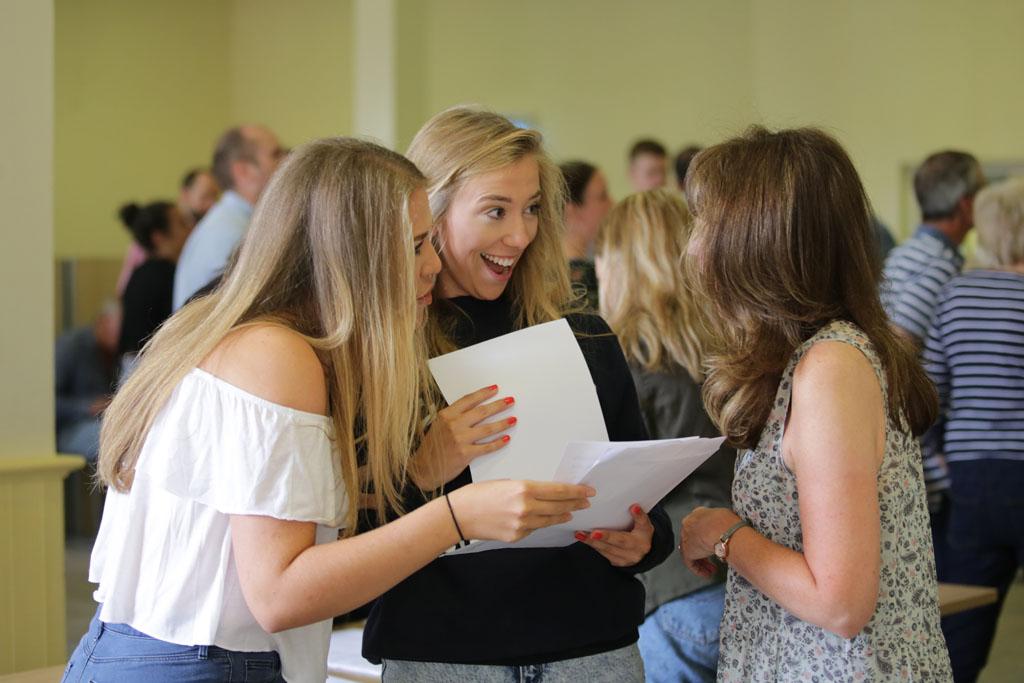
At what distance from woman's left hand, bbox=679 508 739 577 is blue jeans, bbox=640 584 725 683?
628mm

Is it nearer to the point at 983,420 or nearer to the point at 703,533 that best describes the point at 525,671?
the point at 703,533

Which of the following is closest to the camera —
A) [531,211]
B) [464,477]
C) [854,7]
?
[464,477]

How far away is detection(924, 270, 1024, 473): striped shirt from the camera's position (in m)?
3.57

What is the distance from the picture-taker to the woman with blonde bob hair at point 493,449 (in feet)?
5.56

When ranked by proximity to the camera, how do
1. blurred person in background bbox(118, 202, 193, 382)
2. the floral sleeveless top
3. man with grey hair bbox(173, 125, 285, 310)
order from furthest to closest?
blurred person in background bbox(118, 202, 193, 382) → man with grey hair bbox(173, 125, 285, 310) → the floral sleeveless top

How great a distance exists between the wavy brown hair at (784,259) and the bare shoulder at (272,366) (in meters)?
0.59

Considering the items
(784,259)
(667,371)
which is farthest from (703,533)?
(667,371)

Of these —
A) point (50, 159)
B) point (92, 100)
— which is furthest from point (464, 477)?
point (92, 100)

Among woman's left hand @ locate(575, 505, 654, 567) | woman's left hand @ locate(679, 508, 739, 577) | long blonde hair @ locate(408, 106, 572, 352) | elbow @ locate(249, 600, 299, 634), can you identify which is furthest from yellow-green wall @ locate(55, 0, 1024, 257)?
elbow @ locate(249, 600, 299, 634)

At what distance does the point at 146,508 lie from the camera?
4.89 feet

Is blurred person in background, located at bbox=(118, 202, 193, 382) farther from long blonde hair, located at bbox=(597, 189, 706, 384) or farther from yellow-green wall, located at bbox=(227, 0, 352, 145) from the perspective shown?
yellow-green wall, located at bbox=(227, 0, 352, 145)

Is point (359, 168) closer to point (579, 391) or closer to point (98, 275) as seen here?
point (579, 391)

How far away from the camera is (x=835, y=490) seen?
1481 millimetres

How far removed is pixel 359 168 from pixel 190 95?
8969 mm
